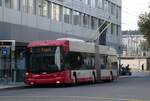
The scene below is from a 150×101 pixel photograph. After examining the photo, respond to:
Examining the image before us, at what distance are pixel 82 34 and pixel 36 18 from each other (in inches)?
613

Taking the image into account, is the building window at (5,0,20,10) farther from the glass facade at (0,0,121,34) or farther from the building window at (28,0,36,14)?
the building window at (28,0,36,14)

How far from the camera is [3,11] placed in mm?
42531

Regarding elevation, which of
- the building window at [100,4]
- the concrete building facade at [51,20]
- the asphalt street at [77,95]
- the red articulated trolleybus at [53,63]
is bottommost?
the asphalt street at [77,95]

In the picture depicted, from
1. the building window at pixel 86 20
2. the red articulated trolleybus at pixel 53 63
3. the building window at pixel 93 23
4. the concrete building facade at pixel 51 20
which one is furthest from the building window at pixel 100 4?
the red articulated trolleybus at pixel 53 63

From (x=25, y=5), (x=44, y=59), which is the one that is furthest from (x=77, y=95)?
(x=25, y=5)

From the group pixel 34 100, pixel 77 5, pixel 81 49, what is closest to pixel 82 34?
pixel 77 5

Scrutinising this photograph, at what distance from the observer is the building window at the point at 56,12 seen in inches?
2164

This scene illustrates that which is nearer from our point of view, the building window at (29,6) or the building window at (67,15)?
the building window at (29,6)

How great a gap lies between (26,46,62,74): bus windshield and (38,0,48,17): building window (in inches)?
670

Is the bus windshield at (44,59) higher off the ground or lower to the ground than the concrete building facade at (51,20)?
lower

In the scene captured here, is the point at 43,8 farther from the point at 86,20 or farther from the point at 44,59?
the point at 44,59

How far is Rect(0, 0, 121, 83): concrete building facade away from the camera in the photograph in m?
43.2

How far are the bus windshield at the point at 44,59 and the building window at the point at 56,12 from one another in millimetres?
20479

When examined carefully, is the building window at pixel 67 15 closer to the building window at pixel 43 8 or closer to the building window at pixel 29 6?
the building window at pixel 43 8
